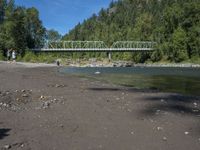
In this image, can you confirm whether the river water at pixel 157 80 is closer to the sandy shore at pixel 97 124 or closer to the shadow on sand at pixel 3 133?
the sandy shore at pixel 97 124

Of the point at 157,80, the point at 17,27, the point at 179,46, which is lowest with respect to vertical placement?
the point at 157,80

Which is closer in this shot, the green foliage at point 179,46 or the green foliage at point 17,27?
the green foliage at point 17,27

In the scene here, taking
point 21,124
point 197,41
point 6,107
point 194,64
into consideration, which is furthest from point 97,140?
point 197,41

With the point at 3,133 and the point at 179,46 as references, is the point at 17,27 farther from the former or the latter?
the point at 3,133

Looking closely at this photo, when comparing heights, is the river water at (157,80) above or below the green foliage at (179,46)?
below

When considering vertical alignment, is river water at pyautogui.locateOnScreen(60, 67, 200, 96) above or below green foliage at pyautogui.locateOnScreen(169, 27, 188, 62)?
below

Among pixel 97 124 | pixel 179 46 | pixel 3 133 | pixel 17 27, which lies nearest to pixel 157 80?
pixel 97 124

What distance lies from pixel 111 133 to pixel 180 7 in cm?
13706

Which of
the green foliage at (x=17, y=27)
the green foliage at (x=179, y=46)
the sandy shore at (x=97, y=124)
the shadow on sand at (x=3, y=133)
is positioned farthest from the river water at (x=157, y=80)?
the green foliage at (x=179, y=46)

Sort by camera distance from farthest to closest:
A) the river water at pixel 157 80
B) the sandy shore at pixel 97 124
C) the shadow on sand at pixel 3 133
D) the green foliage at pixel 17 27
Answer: the green foliage at pixel 17 27
the river water at pixel 157 80
the shadow on sand at pixel 3 133
the sandy shore at pixel 97 124

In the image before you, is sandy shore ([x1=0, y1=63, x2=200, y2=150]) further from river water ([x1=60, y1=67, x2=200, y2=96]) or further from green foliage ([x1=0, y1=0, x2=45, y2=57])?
green foliage ([x1=0, y1=0, x2=45, y2=57])

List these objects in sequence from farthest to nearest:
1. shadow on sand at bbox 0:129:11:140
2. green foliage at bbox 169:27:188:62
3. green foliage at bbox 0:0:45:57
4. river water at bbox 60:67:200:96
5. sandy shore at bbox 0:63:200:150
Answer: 1. green foliage at bbox 169:27:188:62
2. green foliage at bbox 0:0:45:57
3. river water at bbox 60:67:200:96
4. shadow on sand at bbox 0:129:11:140
5. sandy shore at bbox 0:63:200:150

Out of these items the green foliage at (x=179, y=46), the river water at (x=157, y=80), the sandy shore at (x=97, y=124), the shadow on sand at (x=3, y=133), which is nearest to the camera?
the sandy shore at (x=97, y=124)

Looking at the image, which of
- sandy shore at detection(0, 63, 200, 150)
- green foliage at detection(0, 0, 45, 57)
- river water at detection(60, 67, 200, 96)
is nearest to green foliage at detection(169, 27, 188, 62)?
green foliage at detection(0, 0, 45, 57)
